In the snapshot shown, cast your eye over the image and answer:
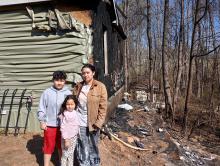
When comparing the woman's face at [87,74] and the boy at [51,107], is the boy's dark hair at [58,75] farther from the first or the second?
the woman's face at [87,74]

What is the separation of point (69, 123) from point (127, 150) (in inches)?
129

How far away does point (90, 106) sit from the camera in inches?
244

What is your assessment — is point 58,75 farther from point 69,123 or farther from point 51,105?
point 69,123

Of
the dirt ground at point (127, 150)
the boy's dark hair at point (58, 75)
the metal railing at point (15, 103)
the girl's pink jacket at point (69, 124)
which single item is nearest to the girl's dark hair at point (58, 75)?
the boy's dark hair at point (58, 75)

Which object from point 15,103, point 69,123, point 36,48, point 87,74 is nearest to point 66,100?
point 69,123

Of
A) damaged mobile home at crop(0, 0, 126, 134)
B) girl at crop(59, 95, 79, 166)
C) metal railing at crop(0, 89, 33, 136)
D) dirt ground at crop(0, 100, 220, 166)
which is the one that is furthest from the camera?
metal railing at crop(0, 89, 33, 136)

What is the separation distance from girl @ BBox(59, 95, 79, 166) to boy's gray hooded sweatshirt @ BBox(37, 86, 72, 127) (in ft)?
0.43

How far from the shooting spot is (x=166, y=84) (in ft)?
55.2

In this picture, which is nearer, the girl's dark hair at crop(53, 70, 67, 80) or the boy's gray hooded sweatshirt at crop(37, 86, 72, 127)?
the girl's dark hair at crop(53, 70, 67, 80)

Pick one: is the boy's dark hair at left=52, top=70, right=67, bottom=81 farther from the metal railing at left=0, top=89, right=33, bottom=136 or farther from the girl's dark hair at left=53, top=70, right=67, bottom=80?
the metal railing at left=0, top=89, right=33, bottom=136

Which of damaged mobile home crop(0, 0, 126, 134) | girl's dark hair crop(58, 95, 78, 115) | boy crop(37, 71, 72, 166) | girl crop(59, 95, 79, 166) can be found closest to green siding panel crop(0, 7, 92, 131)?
damaged mobile home crop(0, 0, 126, 134)

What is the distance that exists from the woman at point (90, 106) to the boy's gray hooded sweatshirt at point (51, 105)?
0.27 m

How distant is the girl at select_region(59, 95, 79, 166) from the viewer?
20.1 ft

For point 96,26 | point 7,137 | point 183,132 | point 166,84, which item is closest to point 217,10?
point 166,84
